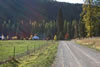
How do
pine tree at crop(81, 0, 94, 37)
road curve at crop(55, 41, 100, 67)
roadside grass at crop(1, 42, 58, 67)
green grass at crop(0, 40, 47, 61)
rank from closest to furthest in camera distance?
1. roadside grass at crop(1, 42, 58, 67)
2. road curve at crop(55, 41, 100, 67)
3. green grass at crop(0, 40, 47, 61)
4. pine tree at crop(81, 0, 94, 37)

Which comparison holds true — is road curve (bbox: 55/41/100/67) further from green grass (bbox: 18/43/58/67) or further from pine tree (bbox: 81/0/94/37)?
pine tree (bbox: 81/0/94/37)

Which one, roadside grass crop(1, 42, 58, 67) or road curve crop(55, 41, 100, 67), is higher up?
roadside grass crop(1, 42, 58, 67)

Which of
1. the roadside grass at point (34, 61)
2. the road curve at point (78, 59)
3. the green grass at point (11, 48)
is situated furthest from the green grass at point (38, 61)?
the green grass at point (11, 48)

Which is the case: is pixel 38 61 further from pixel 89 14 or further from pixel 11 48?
pixel 89 14

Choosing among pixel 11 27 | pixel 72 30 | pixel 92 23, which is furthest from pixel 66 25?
pixel 92 23

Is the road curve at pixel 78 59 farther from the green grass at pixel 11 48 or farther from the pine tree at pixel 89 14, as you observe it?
the pine tree at pixel 89 14

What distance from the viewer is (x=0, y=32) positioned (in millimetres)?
155250

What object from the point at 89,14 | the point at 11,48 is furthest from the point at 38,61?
the point at 89,14

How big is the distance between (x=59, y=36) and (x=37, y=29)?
3318cm

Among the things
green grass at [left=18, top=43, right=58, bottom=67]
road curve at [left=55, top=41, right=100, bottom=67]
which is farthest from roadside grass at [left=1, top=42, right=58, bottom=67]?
road curve at [left=55, top=41, right=100, bottom=67]

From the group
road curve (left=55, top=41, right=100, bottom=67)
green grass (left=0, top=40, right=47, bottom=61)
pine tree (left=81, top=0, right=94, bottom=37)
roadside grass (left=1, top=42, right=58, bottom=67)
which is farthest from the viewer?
pine tree (left=81, top=0, right=94, bottom=37)

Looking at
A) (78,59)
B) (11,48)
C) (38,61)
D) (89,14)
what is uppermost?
(89,14)

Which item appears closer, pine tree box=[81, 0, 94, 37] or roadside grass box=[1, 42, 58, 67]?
roadside grass box=[1, 42, 58, 67]

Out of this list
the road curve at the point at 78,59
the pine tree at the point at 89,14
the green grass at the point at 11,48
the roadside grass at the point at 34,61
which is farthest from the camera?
the pine tree at the point at 89,14
